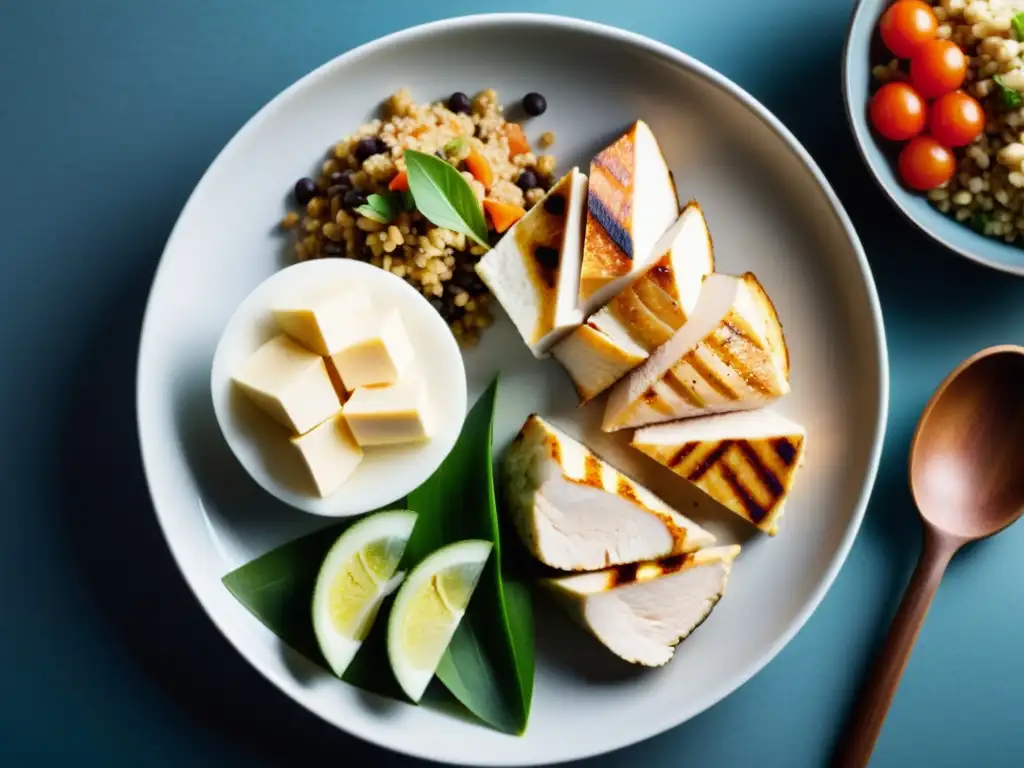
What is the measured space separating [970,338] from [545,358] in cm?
157

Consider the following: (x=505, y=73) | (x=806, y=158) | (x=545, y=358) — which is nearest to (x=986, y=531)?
(x=806, y=158)

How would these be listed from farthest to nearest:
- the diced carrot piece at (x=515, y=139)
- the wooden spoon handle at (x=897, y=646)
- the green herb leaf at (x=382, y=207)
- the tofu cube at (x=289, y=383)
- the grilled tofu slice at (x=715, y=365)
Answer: the wooden spoon handle at (x=897, y=646) → the diced carrot piece at (x=515, y=139) → the grilled tofu slice at (x=715, y=365) → the green herb leaf at (x=382, y=207) → the tofu cube at (x=289, y=383)

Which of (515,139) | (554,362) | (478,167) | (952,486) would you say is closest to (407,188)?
(478,167)

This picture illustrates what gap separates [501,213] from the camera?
2.56 metres

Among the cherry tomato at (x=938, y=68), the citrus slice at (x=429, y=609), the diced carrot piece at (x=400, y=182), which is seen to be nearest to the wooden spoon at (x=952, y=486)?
the cherry tomato at (x=938, y=68)

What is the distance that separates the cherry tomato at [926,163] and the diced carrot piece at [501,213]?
1296 mm

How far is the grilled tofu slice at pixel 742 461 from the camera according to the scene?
262 cm

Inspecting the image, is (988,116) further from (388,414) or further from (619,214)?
(388,414)

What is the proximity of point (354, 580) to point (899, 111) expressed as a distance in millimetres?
2311

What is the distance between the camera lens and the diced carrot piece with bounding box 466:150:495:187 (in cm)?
254

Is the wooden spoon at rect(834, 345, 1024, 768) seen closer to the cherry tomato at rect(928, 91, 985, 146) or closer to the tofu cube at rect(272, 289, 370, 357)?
the cherry tomato at rect(928, 91, 985, 146)

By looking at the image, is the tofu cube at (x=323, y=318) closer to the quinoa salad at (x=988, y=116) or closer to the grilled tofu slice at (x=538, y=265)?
the grilled tofu slice at (x=538, y=265)

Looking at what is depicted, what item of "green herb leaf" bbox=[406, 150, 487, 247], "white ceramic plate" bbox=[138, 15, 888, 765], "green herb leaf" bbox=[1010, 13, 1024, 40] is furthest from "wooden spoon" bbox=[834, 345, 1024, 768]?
"green herb leaf" bbox=[406, 150, 487, 247]

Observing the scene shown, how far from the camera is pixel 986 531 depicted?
2.84 metres
